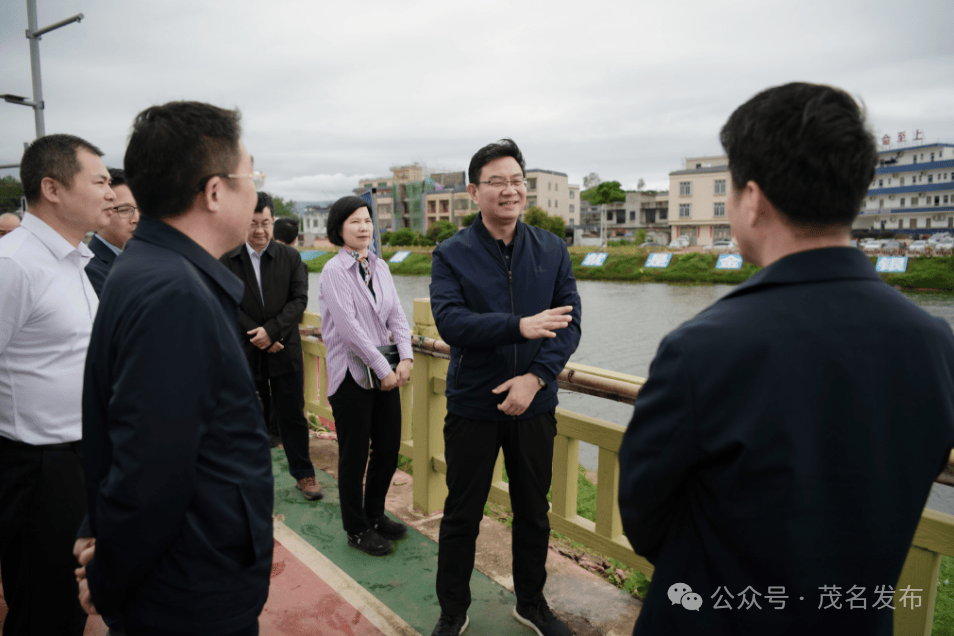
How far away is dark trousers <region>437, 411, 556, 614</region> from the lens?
2.33 meters

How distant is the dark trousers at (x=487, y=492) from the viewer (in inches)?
91.9

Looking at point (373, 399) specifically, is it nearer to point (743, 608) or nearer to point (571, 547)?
point (571, 547)

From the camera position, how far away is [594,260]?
33750 mm

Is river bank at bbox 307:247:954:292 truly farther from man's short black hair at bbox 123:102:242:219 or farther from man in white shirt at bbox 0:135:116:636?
man's short black hair at bbox 123:102:242:219

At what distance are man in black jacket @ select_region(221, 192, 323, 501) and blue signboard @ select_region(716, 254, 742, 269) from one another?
28.5 meters

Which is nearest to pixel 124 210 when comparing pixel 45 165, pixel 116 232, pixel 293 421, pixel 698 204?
pixel 116 232

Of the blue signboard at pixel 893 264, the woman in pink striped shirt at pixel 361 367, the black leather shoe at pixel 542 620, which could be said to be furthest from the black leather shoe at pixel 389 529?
the blue signboard at pixel 893 264

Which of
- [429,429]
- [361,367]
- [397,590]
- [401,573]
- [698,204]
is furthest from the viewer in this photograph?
[698,204]

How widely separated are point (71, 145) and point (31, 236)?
0.37 metres

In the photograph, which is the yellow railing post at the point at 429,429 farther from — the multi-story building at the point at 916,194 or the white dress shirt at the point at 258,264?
A: the multi-story building at the point at 916,194

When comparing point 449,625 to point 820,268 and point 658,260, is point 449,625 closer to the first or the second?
point 820,268

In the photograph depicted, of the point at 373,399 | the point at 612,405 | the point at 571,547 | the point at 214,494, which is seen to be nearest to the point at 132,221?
the point at 373,399

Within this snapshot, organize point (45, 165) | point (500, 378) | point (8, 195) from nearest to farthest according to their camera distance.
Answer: point (45, 165)
point (500, 378)
point (8, 195)

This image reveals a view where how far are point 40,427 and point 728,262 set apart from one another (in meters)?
31.2
